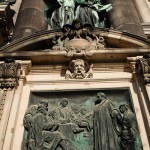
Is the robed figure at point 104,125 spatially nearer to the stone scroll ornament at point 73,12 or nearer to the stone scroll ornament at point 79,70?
the stone scroll ornament at point 79,70

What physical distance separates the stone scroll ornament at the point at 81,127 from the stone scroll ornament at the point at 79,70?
754 millimetres

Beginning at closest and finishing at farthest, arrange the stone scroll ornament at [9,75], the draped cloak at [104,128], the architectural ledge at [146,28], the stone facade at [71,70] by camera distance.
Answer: the draped cloak at [104,128]
the stone facade at [71,70]
the stone scroll ornament at [9,75]
the architectural ledge at [146,28]

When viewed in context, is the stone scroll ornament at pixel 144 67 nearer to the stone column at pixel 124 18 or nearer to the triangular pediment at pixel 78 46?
the triangular pediment at pixel 78 46

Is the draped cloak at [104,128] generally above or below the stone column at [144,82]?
below

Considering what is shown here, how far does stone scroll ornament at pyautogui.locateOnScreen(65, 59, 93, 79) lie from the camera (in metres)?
7.06

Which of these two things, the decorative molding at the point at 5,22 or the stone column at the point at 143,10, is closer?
the decorative molding at the point at 5,22

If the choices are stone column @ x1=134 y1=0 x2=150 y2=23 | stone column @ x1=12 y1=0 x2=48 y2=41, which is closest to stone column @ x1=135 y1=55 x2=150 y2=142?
stone column @ x1=12 y1=0 x2=48 y2=41

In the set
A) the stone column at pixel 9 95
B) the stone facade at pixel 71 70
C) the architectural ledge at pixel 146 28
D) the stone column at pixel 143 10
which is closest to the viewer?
the stone column at pixel 9 95

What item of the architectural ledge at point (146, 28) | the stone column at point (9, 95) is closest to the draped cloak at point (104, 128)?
the stone column at point (9, 95)

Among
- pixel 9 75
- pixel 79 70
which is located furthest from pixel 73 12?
pixel 9 75

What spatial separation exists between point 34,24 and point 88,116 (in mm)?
5763

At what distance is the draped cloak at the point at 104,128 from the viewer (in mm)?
5590

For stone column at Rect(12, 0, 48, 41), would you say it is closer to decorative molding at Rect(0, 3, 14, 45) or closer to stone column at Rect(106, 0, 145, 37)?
decorative molding at Rect(0, 3, 14, 45)

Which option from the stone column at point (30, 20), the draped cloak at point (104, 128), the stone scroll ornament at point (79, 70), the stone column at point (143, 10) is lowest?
the draped cloak at point (104, 128)
